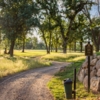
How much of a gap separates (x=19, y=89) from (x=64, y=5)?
1372 inches

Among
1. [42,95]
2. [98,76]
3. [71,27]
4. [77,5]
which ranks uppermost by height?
[77,5]

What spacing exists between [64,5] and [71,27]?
550 centimetres

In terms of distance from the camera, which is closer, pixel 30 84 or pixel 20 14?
pixel 30 84

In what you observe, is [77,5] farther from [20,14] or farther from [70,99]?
[70,99]

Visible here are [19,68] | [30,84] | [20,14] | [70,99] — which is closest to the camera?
[70,99]

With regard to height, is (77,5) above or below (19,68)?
above

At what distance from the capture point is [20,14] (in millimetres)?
32906

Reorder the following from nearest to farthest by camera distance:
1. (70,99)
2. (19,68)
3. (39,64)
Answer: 1. (70,99)
2. (19,68)
3. (39,64)

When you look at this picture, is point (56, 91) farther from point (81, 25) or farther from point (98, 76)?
point (81, 25)

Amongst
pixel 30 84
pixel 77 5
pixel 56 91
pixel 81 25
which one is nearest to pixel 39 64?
pixel 30 84

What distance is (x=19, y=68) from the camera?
18469 mm

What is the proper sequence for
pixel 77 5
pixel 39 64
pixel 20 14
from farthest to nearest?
1. pixel 77 5
2. pixel 20 14
3. pixel 39 64

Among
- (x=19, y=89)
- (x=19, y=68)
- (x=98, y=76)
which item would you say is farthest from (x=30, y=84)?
(x=19, y=68)

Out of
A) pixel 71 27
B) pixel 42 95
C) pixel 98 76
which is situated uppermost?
pixel 71 27
